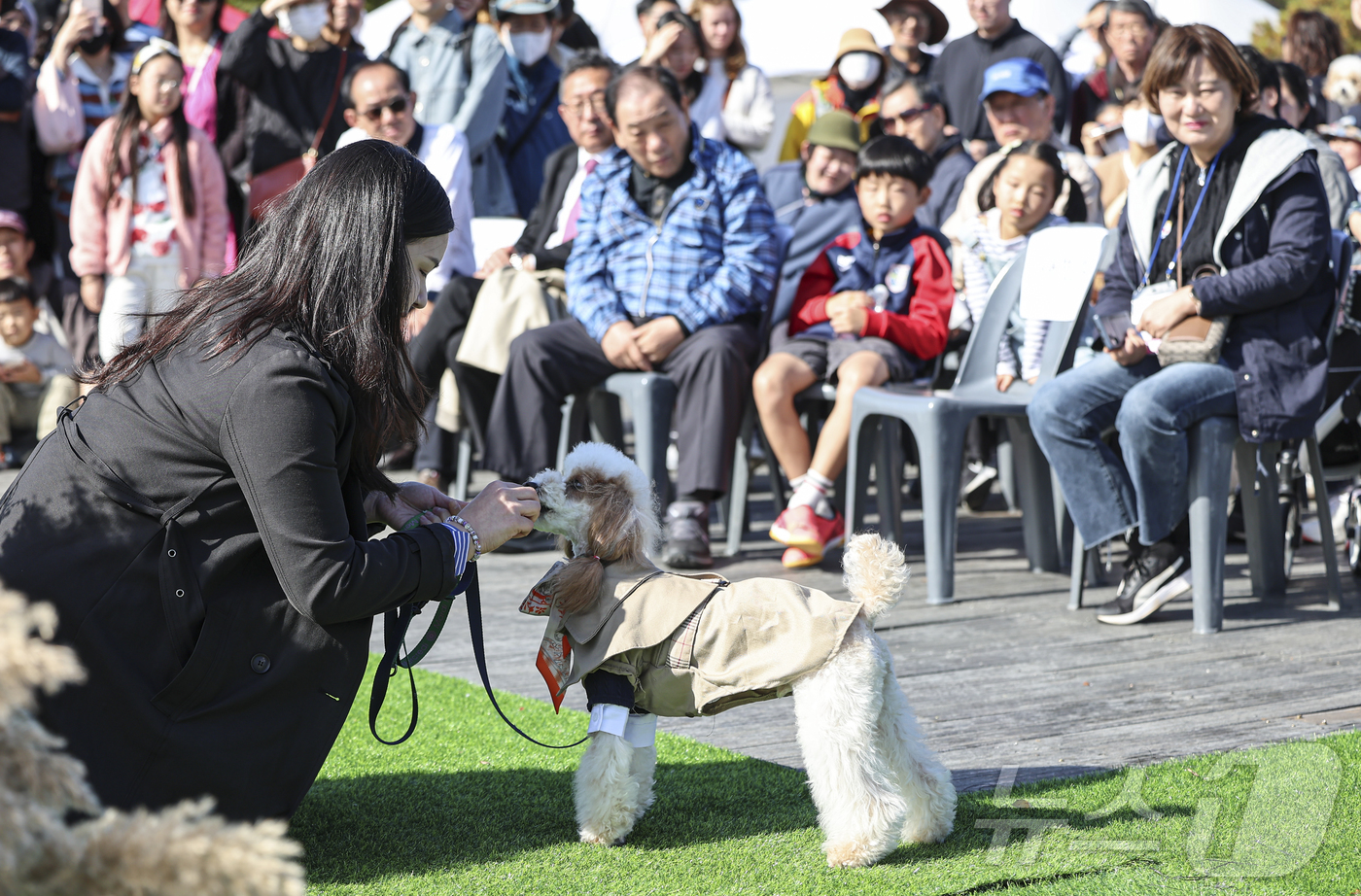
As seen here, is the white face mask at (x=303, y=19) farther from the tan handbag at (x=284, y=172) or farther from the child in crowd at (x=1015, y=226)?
the child in crowd at (x=1015, y=226)

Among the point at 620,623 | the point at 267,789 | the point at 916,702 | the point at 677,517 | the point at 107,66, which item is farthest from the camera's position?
the point at 107,66

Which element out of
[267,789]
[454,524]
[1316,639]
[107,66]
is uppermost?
[107,66]

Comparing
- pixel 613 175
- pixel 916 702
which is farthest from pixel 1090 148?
pixel 916 702

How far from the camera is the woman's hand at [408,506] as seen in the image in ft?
9.02

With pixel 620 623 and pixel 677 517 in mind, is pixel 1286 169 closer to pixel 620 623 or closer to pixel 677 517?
pixel 677 517

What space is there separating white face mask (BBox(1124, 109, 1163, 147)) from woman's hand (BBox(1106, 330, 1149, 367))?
2605 mm

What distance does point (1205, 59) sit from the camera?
4.58m

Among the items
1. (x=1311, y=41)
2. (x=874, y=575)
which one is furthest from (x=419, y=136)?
(x=1311, y=41)

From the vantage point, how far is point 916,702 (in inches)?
145

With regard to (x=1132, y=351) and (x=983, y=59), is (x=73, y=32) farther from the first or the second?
(x=1132, y=351)

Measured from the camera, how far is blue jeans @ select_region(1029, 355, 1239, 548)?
14.5ft

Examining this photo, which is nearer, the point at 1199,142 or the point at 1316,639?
the point at 1316,639

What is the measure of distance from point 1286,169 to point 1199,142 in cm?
31

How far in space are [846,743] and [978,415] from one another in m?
2.73
